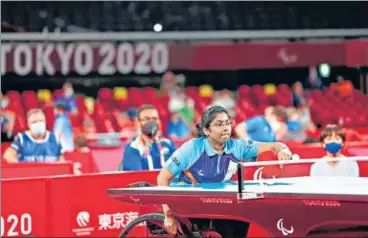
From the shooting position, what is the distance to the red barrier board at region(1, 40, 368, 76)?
79.5ft

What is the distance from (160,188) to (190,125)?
11.3 m

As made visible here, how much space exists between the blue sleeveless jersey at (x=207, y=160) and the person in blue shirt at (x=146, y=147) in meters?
2.50

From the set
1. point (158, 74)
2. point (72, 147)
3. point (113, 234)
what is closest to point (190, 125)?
point (72, 147)

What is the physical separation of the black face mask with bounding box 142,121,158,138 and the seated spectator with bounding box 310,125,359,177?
1558 millimetres

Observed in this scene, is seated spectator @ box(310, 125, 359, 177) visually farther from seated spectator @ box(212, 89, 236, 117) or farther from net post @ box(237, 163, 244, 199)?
seated spectator @ box(212, 89, 236, 117)

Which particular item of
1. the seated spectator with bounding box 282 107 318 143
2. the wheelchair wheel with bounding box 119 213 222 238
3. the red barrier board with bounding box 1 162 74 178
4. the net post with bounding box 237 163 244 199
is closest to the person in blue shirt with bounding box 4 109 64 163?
the red barrier board with bounding box 1 162 74 178

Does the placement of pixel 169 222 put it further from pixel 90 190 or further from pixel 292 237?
pixel 90 190

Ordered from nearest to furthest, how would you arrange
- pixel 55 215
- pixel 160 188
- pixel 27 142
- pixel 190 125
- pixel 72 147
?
pixel 160 188 < pixel 55 215 < pixel 27 142 < pixel 72 147 < pixel 190 125

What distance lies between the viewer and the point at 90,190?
1134 cm

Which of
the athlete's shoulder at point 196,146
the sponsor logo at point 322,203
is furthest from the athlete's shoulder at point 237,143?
the sponsor logo at point 322,203

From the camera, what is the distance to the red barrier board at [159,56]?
24234mm

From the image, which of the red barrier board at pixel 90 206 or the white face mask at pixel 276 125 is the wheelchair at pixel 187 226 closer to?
the red barrier board at pixel 90 206

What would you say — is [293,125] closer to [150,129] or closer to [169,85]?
[169,85]

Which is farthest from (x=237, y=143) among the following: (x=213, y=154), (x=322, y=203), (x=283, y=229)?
(x=322, y=203)
